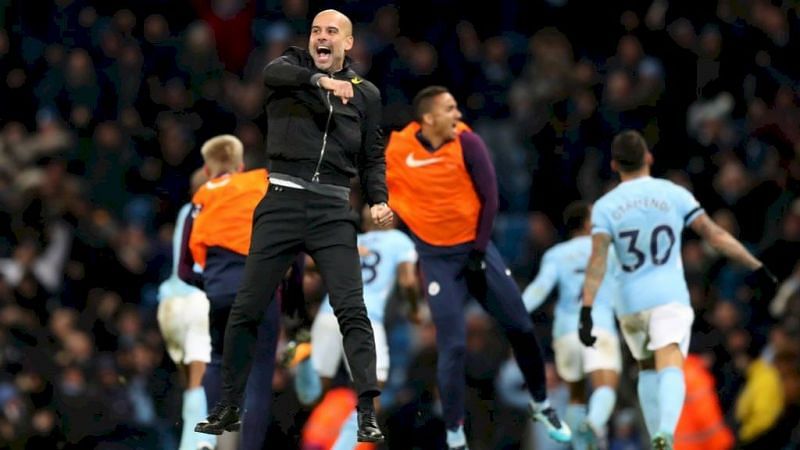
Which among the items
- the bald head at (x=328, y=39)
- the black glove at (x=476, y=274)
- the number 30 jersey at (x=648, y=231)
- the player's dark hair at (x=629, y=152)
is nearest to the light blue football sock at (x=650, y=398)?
the number 30 jersey at (x=648, y=231)

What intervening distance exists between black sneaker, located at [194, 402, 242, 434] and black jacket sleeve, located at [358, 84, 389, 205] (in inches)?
53.2

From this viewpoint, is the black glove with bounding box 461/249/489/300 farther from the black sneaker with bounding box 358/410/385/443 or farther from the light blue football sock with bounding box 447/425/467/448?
the black sneaker with bounding box 358/410/385/443

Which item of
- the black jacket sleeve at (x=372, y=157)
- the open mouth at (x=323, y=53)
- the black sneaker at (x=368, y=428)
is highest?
the open mouth at (x=323, y=53)

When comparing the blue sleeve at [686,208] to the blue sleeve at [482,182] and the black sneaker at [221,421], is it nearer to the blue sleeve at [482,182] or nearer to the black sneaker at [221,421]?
the blue sleeve at [482,182]

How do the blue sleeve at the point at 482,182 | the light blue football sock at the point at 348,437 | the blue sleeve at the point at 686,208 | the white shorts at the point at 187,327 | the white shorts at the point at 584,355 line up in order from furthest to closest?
the white shorts at the point at 584,355 → the white shorts at the point at 187,327 → the blue sleeve at the point at 482,182 → the light blue football sock at the point at 348,437 → the blue sleeve at the point at 686,208

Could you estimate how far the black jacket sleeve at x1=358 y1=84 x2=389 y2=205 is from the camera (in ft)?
31.6

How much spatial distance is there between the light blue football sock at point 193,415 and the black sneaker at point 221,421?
7.49 feet

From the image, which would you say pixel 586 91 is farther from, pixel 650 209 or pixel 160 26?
pixel 650 209

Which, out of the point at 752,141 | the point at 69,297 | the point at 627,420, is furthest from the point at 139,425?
the point at 752,141

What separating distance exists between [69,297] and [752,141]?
674 centimetres

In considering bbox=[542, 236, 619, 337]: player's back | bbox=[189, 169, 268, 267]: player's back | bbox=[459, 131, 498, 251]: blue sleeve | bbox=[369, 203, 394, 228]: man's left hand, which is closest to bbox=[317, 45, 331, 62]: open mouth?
bbox=[369, 203, 394, 228]: man's left hand

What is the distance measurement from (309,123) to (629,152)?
2882 millimetres

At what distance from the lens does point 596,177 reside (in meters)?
16.8

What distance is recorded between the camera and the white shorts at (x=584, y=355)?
42.5 feet
